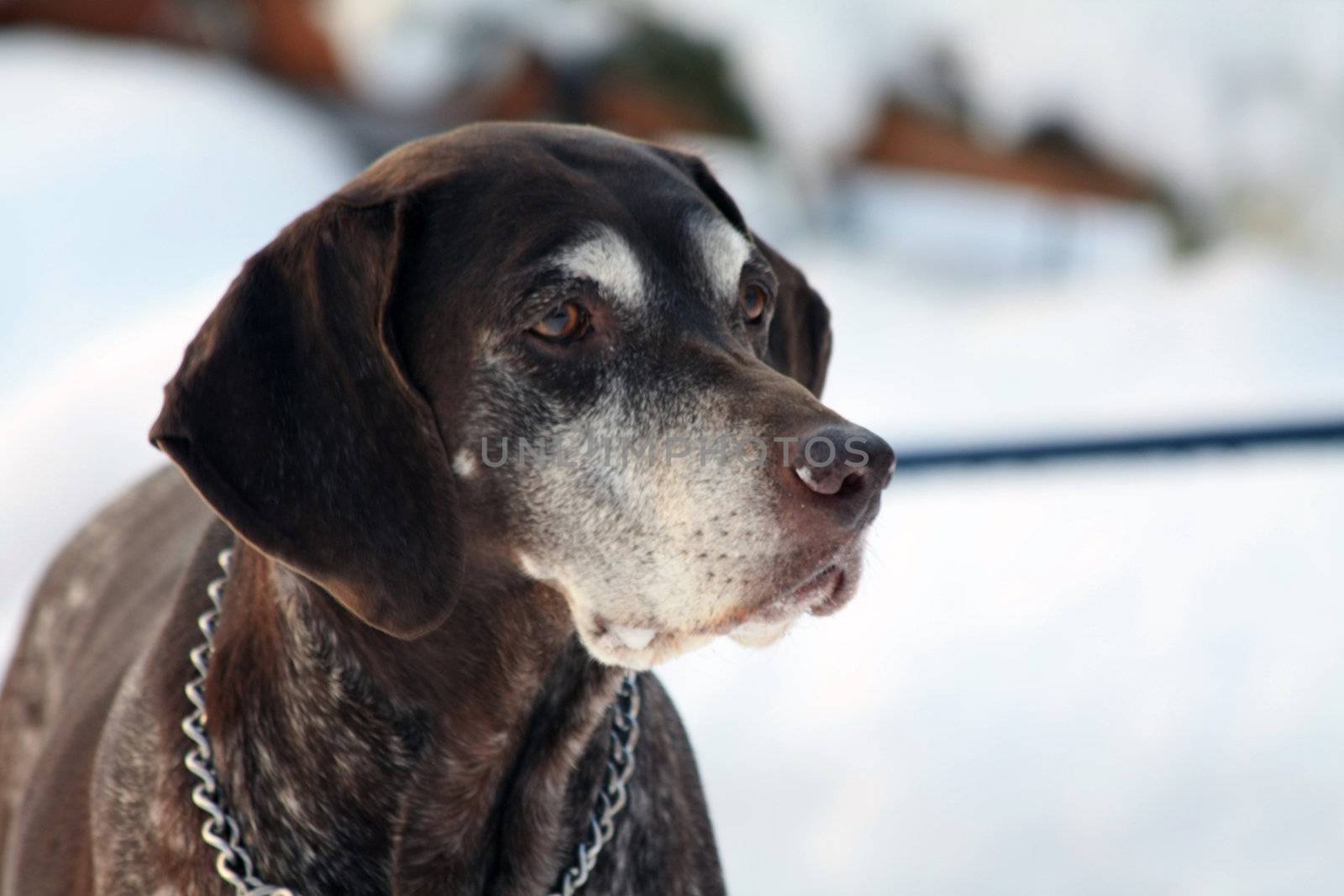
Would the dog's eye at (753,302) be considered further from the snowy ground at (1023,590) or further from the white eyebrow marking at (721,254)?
the snowy ground at (1023,590)

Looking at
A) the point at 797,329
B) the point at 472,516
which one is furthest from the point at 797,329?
the point at 472,516

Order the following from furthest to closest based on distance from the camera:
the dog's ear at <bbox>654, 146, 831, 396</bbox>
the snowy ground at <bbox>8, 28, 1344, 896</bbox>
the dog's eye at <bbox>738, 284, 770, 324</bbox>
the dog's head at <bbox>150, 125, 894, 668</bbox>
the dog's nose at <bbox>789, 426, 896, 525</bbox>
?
the snowy ground at <bbox>8, 28, 1344, 896</bbox> → the dog's ear at <bbox>654, 146, 831, 396</bbox> → the dog's eye at <bbox>738, 284, 770, 324</bbox> → the dog's head at <bbox>150, 125, 894, 668</bbox> → the dog's nose at <bbox>789, 426, 896, 525</bbox>

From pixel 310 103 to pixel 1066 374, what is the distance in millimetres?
4443

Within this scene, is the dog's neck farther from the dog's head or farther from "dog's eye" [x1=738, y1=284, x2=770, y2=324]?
"dog's eye" [x1=738, y1=284, x2=770, y2=324]

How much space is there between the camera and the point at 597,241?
2.00 m

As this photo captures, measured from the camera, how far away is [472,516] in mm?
2041

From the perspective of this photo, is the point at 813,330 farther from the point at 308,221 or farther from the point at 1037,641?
the point at 1037,641

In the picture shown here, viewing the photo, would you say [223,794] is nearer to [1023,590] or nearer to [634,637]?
[634,637]

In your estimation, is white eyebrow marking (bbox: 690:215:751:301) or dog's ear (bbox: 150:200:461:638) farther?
white eyebrow marking (bbox: 690:215:751:301)

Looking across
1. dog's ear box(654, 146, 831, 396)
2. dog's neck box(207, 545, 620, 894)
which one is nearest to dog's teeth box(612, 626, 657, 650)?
dog's neck box(207, 545, 620, 894)

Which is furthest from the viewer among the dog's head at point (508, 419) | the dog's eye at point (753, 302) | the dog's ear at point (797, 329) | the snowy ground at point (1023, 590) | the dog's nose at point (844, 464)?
the snowy ground at point (1023, 590)

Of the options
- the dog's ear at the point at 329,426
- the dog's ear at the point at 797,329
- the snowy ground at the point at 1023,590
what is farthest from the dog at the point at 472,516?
the snowy ground at the point at 1023,590

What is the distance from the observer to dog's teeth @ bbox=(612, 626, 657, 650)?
198cm

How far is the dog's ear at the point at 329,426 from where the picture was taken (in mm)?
1896
